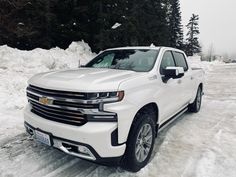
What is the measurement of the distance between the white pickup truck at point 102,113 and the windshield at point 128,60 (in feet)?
0.27

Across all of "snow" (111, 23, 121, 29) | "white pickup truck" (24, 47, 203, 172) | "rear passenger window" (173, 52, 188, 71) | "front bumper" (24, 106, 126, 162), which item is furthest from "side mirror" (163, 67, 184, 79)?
"snow" (111, 23, 121, 29)

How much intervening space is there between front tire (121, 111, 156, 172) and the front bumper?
214mm

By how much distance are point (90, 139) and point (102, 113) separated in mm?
344

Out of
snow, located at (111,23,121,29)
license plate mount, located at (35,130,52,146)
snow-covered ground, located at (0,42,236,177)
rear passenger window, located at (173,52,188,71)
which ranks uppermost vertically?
snow, located at (111,23,121,29)

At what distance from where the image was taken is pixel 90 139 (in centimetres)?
297

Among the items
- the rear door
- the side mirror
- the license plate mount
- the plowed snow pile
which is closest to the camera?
the license plate mount

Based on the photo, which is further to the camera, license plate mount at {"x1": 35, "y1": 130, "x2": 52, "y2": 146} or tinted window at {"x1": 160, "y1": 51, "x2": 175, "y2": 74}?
tinted window at {"x1": 160, "y1": 51, "x2": 175, "y2": 74}

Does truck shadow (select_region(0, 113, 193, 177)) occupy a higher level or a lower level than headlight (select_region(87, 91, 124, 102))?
lower

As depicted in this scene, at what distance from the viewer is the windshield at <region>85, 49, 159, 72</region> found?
4371 mm

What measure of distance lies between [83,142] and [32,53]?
32.4 ft

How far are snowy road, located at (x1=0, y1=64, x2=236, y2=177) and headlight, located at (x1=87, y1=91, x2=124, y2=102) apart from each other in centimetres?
118

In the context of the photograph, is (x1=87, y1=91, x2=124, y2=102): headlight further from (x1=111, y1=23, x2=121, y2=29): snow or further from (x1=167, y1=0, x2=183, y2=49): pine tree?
(x1=167, y1=0, x2=183, y2=49): pine tree

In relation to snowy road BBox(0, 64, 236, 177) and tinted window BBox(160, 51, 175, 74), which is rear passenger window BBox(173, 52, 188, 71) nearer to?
tinted window BBox(160, 51, 175, 74)

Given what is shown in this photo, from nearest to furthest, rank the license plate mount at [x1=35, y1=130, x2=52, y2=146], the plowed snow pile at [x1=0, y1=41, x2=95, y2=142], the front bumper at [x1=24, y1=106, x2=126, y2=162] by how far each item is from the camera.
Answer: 1. the front bumper at [x1=24, y1=106, x2=126, y2=162]
2. the license plate mount at [x1=35, y1=130, x2=52, y2=146]
3. the plowed snow pile at [x1=0, y1=41, x2=95, y2=142]
